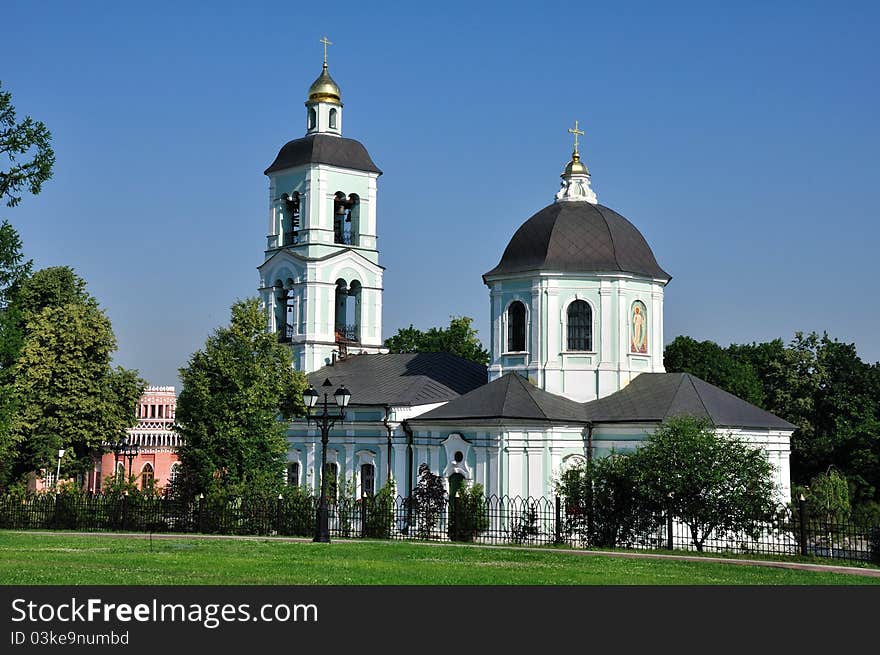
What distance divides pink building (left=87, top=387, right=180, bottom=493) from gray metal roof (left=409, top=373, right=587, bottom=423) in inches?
1384

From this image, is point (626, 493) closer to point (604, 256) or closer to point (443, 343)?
point (604, 256)

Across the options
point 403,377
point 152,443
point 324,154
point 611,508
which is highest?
point 324,154

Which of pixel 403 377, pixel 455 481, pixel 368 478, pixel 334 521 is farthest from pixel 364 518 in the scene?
pixel 403 377

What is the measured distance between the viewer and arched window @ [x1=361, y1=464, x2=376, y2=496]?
140ft

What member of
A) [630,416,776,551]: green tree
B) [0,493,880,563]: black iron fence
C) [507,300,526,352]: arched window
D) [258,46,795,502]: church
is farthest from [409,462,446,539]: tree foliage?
[630,416,776,551]: green tree

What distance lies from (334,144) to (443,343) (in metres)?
18.3

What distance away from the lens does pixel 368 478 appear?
43.0 meters

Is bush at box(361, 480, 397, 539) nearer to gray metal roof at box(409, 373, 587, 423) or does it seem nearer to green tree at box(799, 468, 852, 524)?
gray metal roof at box(409, 373, 587, 423)

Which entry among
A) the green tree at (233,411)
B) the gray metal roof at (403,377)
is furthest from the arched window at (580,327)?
the green tree at (233,411)

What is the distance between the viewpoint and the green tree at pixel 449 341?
65.8 meters

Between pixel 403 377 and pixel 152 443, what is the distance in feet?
140

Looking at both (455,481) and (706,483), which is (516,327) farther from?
(706,483)
